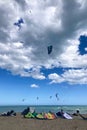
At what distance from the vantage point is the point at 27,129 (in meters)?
27.4

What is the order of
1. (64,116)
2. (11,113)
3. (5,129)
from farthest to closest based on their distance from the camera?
(11,113) < (64,116) < (5,129)

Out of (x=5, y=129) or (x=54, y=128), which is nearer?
(x=5, y=129)

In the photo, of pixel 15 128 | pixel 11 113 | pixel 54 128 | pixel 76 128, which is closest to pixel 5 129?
pixel 15 128

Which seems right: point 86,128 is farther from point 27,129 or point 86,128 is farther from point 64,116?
point 64,116

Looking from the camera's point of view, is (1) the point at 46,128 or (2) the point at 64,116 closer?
(1) the point at 46,128

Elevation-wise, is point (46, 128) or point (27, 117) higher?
point (27, 117)

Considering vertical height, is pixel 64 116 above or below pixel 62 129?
above

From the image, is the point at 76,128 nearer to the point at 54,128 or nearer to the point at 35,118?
the point at 54,128

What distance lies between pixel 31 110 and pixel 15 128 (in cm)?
1564

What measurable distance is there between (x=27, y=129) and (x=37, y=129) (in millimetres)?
1185

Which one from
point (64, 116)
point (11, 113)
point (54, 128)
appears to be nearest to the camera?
point (54, 128)

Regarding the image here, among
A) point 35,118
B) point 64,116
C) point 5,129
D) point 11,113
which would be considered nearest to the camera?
point 5,129

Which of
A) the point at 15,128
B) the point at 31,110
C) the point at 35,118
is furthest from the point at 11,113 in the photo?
the point at 15,128

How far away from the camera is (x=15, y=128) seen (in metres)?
27.7
